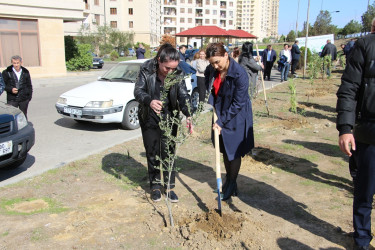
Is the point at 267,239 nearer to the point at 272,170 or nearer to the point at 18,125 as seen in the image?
the point at 272,170

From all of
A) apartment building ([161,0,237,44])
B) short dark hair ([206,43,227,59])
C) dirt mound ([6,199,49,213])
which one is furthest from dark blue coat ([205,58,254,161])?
apartment building ([161,0,237,44])

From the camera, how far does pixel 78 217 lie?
12.2ft

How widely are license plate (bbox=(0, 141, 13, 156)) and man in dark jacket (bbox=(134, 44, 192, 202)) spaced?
2085 millimetres

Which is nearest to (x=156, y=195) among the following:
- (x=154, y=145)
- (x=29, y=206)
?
(x=154, y=145)

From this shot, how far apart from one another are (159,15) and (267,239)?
Answer: 335ft

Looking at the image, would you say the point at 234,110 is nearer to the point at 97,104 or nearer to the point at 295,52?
the point at 97,104

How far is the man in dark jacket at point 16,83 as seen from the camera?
701cm

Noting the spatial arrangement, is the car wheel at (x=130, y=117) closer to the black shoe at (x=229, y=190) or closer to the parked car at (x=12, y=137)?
the parked car at (x=12, y=137)

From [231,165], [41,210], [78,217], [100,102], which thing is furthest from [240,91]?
[100,102]

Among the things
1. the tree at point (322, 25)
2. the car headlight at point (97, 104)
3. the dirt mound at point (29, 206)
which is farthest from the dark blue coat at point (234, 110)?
the tree at point (322, 25)

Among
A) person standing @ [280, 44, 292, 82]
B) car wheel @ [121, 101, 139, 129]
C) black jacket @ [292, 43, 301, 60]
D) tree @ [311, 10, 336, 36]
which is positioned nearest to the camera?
car wheel @ [121, 101, 139, 129]

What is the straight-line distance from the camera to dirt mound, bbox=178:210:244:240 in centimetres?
321

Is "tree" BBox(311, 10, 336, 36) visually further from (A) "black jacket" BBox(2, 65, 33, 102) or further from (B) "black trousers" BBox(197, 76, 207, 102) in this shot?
(A) "black jacket" BBox(2, 65, 33, 102)

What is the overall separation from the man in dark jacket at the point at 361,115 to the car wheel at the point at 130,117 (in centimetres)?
563
